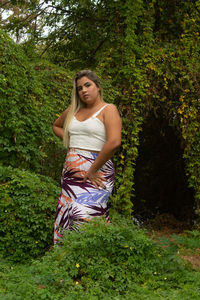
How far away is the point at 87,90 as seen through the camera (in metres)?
3.37

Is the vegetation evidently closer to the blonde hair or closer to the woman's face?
the blonde hair

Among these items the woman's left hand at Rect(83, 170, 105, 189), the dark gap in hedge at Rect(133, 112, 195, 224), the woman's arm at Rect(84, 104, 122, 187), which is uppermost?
the woman's arm at Rect(84, 104, 122, 187)

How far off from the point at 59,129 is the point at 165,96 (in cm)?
363

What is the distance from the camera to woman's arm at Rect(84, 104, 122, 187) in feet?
10.3

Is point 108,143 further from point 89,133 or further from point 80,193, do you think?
point 80,193

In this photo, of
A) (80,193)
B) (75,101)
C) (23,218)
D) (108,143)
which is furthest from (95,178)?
(23,218)

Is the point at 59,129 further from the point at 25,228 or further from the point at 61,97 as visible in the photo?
the point at 61,97

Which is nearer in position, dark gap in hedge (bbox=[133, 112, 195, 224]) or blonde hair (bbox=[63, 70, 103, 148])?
blonde hair (bbox=[63, 70, 103, 148])

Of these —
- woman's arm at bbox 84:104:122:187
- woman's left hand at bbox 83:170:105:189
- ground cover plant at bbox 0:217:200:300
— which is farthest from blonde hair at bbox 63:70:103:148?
ground cover plant at bbox 0:217:200:300

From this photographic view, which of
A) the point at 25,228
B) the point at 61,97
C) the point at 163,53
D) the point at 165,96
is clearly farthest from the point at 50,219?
the point at 163,53

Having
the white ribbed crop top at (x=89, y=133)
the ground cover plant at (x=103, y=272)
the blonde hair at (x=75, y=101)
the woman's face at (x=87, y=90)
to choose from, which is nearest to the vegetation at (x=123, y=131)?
the ground cover plant at (x=103, y=272)

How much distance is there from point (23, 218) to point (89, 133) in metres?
1.44

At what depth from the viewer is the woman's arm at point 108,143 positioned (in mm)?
3152

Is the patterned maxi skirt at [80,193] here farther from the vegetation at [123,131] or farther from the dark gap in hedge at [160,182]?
the dark gap in hedge at [160,182]
